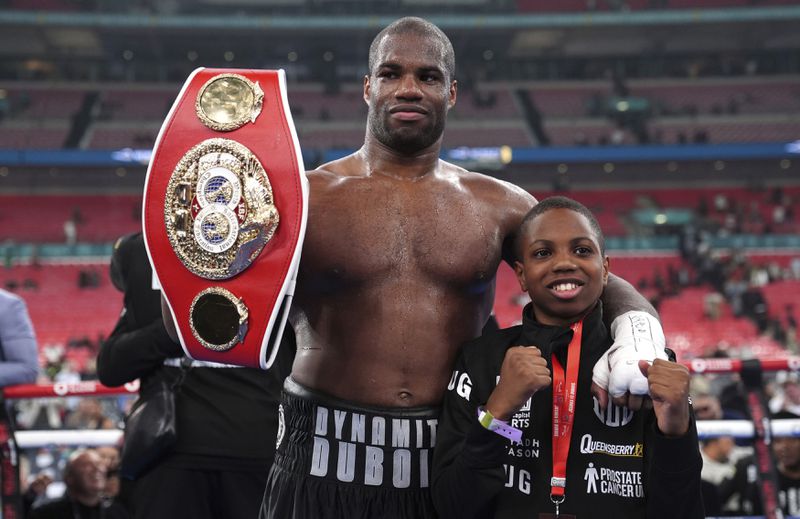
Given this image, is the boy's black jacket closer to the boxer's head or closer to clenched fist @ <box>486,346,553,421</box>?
clenched fist @ <box>486,346,553,421</box>

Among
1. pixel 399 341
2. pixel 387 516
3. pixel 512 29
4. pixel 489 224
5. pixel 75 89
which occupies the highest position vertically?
pixel 512 29

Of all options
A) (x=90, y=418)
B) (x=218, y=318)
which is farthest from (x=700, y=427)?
(x=90, y=418)

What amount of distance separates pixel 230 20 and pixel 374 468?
23755 millimetres

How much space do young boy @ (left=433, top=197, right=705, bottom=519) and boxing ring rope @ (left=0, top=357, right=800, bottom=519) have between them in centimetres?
131

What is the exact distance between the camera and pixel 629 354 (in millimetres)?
1752

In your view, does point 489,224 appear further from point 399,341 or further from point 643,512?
point 643,512

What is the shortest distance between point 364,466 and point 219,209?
0.67 m

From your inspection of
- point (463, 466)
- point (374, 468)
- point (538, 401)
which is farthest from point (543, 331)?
point (374, 468)

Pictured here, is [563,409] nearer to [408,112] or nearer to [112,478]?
[408,112]

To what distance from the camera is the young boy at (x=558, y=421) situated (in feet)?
5.65

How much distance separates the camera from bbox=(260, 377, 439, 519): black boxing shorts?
2.02 metres

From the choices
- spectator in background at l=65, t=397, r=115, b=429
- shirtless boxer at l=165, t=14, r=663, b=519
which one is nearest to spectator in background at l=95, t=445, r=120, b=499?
spectator in background at l=65, t=397, r=115, b=429

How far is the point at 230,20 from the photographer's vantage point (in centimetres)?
2430

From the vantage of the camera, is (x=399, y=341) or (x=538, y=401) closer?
(x=538, y=401)
